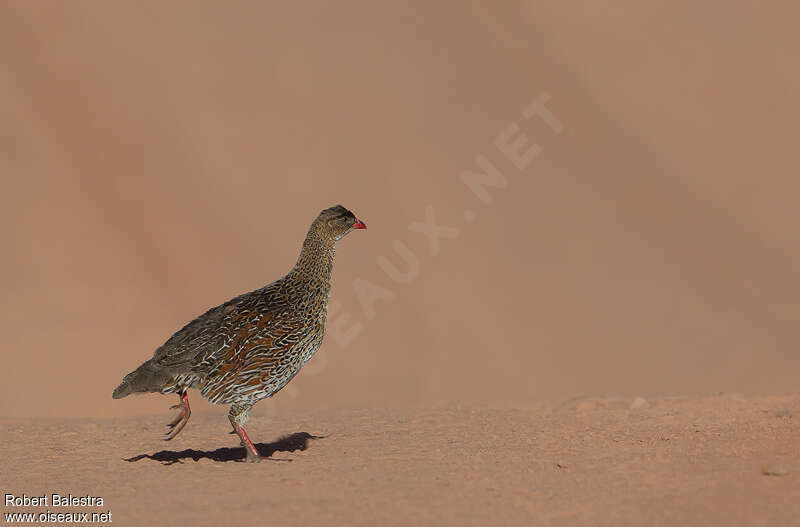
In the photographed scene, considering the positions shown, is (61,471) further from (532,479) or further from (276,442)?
(532,479)

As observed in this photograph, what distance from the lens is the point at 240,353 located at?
951 cm

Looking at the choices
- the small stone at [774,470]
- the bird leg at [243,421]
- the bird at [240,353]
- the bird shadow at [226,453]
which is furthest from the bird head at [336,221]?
the small stone at [774,470]

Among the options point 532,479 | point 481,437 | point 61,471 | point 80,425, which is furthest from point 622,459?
point 80,425

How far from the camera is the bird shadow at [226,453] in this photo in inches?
399

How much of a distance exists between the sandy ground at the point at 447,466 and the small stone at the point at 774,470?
12mm

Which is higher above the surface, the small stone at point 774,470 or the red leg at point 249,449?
the red leg at point 249,449

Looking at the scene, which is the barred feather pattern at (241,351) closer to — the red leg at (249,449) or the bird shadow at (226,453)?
the red leg at (249,449)

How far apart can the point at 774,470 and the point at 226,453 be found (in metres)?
5.34

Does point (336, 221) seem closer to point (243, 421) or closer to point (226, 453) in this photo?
point (243, 421)

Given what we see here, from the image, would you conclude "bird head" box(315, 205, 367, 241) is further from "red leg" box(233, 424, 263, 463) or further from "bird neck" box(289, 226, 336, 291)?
"red leg" box(233, 424, 263, 463)

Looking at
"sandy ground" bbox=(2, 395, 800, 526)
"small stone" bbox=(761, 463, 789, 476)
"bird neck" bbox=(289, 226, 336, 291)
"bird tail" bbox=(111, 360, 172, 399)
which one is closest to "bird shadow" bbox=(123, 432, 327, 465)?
"sandy ground" bbox=(2, 395, 800, 526)

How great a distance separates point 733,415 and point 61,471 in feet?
23.6

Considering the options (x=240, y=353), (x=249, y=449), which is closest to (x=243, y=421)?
(x=249, y=449)

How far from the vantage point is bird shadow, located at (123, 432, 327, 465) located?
10125 millimetres
